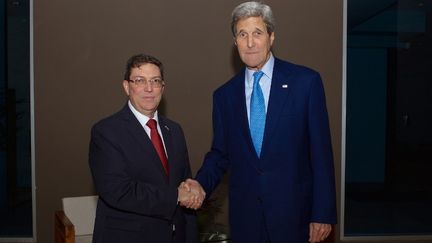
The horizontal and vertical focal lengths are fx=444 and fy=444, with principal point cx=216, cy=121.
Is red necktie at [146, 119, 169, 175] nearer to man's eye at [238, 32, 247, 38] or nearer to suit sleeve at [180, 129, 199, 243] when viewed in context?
suit sleeve at [180, 129, 199, 243]

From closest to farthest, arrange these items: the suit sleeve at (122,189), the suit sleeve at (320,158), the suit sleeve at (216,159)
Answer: the suit sleeve at (122,189), the suit sleeve at (320,158), the suit sleeve at (216,159)

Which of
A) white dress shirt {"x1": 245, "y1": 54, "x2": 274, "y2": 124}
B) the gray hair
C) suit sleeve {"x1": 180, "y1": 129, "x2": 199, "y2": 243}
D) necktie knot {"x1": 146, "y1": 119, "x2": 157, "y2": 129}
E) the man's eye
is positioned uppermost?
the gray hair

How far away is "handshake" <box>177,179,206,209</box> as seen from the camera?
229 centimetres

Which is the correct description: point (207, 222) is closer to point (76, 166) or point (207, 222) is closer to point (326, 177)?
point (76, 166)

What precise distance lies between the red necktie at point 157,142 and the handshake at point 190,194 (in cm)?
13

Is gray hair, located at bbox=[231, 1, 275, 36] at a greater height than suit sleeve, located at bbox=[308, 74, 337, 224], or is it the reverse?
gray hair, located at bbox=[231, 1, 275, 36]

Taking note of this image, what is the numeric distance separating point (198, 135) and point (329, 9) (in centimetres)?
186

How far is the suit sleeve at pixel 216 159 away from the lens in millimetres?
2607

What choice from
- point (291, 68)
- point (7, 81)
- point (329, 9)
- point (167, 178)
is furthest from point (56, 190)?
point (329, 9)

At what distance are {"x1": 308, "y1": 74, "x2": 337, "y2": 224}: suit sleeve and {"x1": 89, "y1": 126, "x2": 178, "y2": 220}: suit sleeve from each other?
0.73 meters

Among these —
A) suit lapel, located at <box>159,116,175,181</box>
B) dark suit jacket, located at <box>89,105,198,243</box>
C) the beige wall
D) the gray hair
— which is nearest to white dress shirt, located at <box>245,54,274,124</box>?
the gray hair
